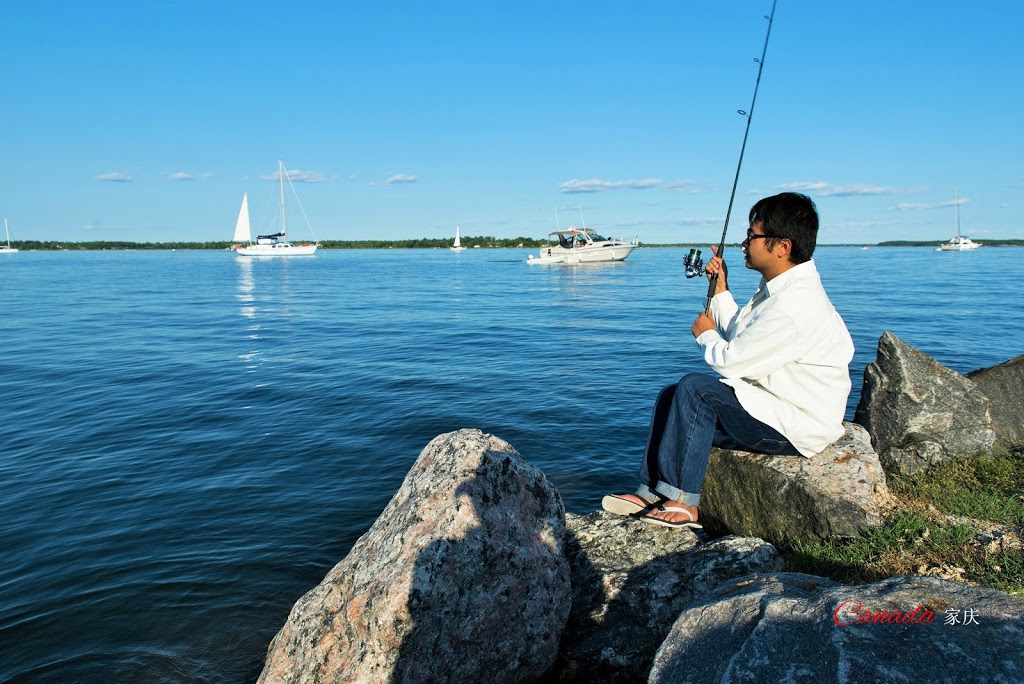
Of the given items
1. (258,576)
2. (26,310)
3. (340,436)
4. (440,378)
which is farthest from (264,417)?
(26,310)

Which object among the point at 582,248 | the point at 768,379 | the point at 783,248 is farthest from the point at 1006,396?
the point at 582,248

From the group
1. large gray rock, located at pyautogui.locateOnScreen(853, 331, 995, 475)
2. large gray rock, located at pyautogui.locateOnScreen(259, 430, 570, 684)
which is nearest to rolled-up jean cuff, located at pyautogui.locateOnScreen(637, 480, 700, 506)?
large gray rock, located at pyautogui.locateOnScreen(259, 430, 570, 684)

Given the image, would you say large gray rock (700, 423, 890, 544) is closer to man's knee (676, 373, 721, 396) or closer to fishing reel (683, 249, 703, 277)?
man's knee (676, 373, 721, 396)

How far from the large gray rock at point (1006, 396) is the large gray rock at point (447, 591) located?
210 inches

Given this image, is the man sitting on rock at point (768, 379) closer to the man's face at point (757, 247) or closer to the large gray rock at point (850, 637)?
the man's face at point (757, 247)

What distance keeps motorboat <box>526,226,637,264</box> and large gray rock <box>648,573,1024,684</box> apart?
6856 cm

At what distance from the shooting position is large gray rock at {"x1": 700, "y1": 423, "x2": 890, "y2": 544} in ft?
14.7

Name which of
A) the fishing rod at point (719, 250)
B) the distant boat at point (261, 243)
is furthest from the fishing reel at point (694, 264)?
the distant boat at point (261, 243)

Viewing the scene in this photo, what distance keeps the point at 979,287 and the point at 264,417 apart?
38790 mm

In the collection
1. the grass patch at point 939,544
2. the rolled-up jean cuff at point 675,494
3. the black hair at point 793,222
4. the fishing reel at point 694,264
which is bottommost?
the grass patch at point 939,544

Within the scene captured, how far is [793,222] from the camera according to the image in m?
4.34

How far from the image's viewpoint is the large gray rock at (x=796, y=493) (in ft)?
14.7

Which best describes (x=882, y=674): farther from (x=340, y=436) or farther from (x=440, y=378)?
(x=440, y=378)

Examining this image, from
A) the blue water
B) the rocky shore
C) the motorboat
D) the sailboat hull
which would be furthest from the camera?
the sailboat hull
